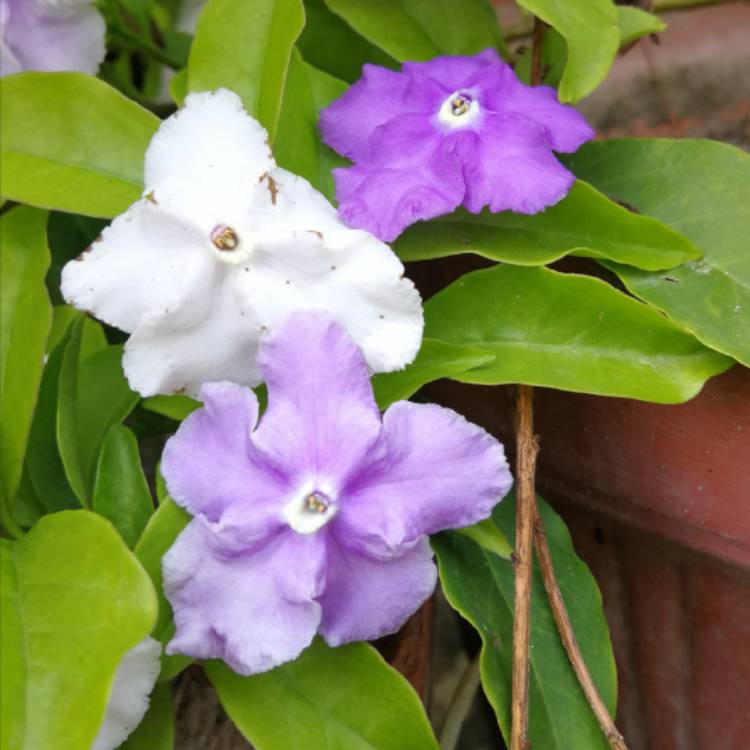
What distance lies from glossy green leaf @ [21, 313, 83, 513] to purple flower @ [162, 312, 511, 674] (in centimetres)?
19

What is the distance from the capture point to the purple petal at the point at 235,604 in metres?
0.63

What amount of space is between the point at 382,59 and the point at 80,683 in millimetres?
583

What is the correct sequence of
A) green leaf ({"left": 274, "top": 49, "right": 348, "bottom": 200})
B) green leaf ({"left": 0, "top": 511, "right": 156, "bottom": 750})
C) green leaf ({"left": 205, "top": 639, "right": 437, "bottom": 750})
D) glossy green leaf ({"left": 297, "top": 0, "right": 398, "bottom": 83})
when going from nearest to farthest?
1. green leaf ({"left": 0, "top": 511, "right": 156, "bottom": 750})
2. green leaf ({"left": 205, "top": 639, "right": 437, "bottom": 750})
3. green leaf ({"left": 274, "top": 49, "right": 348, "bottom": 200})
4. glossy green leaf ({"left": 297, "top": 0, "right": 398, "bottom": 83})

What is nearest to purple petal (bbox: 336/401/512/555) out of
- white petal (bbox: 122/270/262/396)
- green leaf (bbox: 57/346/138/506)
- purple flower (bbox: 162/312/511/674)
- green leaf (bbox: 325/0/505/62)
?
purple flower (bbox: 162/312/511/674)

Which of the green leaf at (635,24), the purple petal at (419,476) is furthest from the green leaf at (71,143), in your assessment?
the green leaf at (635,24)

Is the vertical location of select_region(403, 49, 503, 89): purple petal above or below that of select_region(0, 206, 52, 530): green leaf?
above

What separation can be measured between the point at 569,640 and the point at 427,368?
0.22 meters

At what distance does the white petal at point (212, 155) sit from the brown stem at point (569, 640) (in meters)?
0.32

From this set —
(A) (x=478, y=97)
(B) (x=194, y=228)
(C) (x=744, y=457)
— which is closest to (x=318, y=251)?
(B) (x=194, y=228)

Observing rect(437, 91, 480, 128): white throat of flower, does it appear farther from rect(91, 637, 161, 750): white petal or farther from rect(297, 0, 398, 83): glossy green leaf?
rect(91, 637, 161, 750): white petal

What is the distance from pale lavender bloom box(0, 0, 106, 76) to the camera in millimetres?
820

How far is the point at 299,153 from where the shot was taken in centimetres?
79

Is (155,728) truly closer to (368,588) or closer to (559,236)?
(368,588)

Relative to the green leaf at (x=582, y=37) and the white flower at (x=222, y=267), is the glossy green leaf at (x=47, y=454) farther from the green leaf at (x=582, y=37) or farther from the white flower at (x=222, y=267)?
the green leaf at (x=582, y=37)
